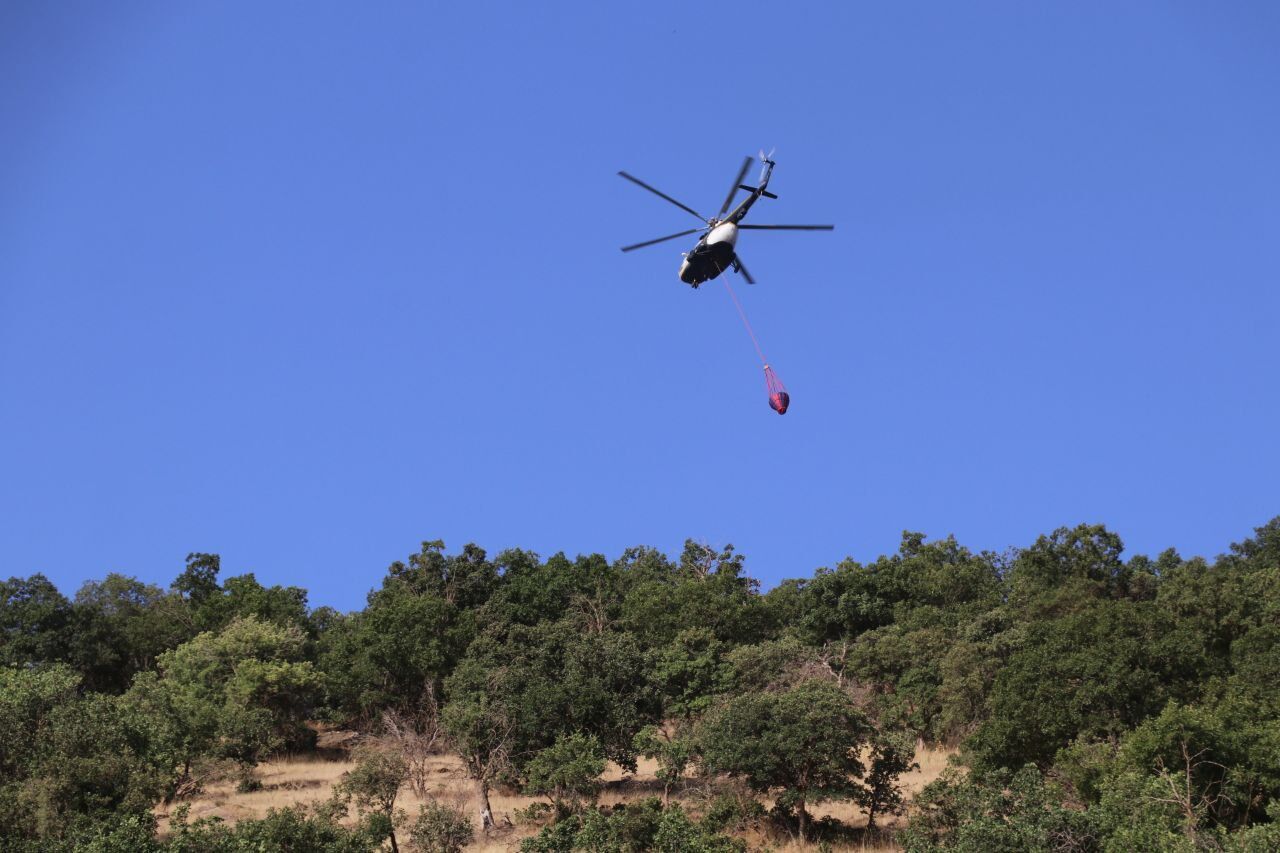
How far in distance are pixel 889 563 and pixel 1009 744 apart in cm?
3164

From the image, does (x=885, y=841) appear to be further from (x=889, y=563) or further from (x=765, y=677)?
(x=889, y=563)

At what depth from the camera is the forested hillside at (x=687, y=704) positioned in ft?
102

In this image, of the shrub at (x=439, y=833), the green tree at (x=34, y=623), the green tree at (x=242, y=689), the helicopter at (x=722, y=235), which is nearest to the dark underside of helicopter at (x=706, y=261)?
the helicopter at (x=722, y=235)

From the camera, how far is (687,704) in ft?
154

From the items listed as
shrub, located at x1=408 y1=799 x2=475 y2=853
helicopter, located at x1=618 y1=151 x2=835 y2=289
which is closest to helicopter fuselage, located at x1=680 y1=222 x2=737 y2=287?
helicopter, located at x1=618 y1=151 x2=835 y2=289

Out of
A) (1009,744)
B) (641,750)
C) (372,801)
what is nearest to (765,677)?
(641,750)

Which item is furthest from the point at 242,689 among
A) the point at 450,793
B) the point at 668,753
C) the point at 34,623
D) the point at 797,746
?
the point at 797,746

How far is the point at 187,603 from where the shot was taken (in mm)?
76312

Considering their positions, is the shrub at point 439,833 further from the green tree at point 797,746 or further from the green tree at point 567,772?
the green tree at point 797,746

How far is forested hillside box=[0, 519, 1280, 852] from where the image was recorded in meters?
31.0

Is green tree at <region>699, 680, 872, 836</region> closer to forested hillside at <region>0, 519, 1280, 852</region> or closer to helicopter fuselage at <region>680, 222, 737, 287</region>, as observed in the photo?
forested hillside at <region>0, 519, 1280, 852</region>

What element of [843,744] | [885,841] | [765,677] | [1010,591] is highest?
[1010,591]

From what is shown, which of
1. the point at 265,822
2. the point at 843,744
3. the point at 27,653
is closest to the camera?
the point at 265,822

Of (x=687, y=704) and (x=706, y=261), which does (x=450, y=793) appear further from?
(x=706, y=261)
